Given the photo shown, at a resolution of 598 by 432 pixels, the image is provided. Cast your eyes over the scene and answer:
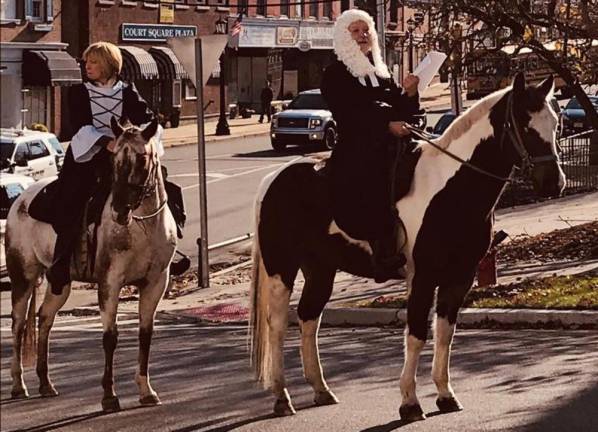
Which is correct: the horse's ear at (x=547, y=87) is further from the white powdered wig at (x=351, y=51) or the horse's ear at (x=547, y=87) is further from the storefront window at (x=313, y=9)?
the storefront window at (x=313, y=9)

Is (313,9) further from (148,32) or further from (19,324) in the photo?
(19,324)

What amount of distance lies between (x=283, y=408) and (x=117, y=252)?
4.61 feet

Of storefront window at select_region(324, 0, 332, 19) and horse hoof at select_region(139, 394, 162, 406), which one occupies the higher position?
storefront window at select_region(324, 0, 332, 19)

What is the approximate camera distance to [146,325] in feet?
27.0

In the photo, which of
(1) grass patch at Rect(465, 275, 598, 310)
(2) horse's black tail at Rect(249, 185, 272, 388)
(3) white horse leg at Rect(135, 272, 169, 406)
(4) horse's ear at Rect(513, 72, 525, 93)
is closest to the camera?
(4) horse's ear at Rect(513, 72, 525, 93)

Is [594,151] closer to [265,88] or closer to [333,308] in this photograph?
[333,308]

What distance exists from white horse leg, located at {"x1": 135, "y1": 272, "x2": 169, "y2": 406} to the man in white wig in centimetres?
107

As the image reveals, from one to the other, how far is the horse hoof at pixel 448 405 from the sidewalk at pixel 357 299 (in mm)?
5291

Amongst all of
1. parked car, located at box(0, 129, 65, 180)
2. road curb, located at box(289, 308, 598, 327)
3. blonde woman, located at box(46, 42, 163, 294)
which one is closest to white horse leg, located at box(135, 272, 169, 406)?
blonde woman, located at box(46, 42, 163, 294)

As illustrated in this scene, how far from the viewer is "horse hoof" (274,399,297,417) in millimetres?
8484

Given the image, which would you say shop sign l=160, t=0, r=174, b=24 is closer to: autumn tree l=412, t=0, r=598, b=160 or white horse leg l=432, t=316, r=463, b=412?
autumn tree l=412, t=0, r=598, b=160

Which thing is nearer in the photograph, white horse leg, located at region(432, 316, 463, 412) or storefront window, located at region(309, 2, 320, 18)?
white horse leg, located at region(432, 316, 463, 412)

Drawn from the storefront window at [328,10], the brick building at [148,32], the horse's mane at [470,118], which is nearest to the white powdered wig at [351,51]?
the horse's mane at [470,118]

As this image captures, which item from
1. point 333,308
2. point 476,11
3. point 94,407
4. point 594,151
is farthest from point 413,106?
point 594,151
